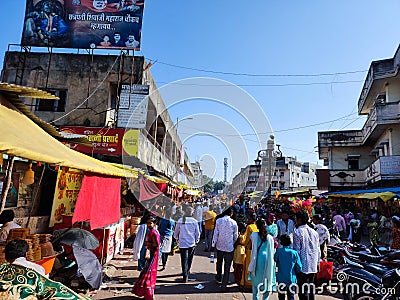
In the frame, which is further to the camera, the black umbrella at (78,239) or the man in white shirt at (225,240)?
the man in white shirt at (225,240)

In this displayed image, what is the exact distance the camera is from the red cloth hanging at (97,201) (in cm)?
540

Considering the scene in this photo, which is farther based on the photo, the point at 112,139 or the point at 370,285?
the point at 112,139

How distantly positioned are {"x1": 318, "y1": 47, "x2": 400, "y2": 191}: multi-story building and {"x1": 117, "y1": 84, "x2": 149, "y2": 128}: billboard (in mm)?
13736

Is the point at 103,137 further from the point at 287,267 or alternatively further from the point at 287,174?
the point at 287,174

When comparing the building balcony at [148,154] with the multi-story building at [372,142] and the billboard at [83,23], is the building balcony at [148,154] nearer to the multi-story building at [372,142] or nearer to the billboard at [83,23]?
the billboard at [83,23]

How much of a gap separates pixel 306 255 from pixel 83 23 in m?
14.2

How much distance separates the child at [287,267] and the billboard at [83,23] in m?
12.0

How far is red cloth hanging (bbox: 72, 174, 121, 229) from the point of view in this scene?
5.40m

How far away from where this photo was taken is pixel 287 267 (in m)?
4.69

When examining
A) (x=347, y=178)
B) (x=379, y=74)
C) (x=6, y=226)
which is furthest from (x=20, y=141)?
(x=347, y=178)

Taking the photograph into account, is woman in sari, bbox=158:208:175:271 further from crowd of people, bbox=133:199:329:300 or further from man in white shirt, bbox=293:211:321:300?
man in white shirt, bbox=293:211:321:300

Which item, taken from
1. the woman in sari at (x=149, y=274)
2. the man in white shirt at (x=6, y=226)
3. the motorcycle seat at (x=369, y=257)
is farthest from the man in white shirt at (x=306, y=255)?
the man in white shirt at (x=6, y=226)

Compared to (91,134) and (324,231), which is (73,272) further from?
(91,134)

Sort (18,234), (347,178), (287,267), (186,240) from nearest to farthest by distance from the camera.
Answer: (287,267), (18,234), (186,240), (347,178)
